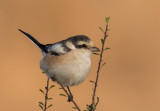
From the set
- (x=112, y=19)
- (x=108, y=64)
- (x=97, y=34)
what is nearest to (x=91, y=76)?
(x=108, y=64)

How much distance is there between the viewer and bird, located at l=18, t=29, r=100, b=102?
3.55 metres

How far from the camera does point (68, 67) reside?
355 centimetres

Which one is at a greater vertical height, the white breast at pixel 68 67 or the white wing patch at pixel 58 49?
the white wing patch at pixel 58 49

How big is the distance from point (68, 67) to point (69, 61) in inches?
2.9

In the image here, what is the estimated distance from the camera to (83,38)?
376 cm

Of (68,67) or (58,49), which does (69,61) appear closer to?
(68,67)

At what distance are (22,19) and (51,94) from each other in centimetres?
247

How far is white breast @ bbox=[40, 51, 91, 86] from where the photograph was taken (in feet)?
11.6

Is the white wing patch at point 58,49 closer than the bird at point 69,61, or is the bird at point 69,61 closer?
the bird at point 69,61

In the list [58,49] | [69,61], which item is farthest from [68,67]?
[58,49]

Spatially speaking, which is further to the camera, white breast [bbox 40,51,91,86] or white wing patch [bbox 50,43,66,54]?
white wing patch [bbox 50,43,66,54]

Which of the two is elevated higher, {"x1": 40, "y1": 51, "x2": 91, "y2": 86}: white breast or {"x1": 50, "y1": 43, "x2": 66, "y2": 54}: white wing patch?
{"x1": 50, "y1": 43, "x2": 66, "y2": 54}: white wing patch

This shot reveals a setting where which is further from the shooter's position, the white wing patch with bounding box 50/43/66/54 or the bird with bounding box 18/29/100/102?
the white wing patch with bounding box 50/43/66/54

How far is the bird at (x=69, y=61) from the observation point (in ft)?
11.6
